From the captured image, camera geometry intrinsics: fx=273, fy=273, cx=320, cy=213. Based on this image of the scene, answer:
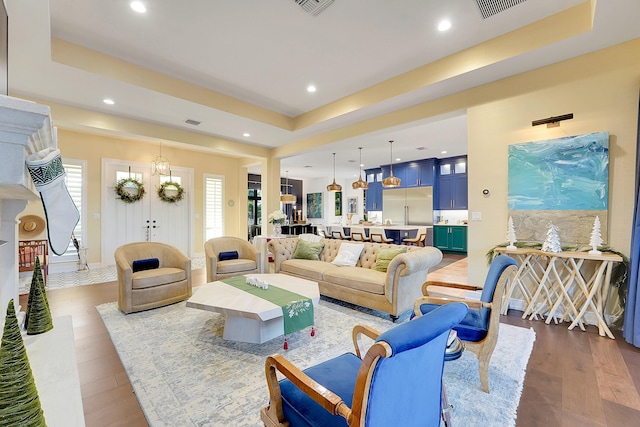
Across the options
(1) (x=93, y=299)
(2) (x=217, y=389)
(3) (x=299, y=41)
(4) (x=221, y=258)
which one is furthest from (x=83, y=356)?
(3) (x=299, y=41)

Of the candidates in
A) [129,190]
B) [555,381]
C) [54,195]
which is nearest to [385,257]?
[555,381]

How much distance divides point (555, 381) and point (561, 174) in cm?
222

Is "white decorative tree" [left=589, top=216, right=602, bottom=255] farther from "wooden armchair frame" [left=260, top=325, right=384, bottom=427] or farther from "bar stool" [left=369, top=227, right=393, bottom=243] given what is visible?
"bar stool" [left=369, top=227, right=393, bottom=243]

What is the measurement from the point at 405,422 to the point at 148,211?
725cm

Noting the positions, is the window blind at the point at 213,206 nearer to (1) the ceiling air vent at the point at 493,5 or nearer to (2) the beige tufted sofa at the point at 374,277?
(2) the beige tufted sofa at the point at 374,277

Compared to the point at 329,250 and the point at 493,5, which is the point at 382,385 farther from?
the point at 329,250

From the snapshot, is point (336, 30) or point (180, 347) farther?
point (336, 30)

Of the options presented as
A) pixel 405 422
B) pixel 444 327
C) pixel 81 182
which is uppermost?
pixel 81 182

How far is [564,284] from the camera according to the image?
311 centimetres

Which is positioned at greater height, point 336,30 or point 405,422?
point 336,30

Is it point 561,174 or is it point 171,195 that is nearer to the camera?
point 561,174

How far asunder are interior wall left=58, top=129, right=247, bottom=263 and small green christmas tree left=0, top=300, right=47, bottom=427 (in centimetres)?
641

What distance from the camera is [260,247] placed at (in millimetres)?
6777

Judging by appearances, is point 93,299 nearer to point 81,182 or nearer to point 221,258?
point 221,258
